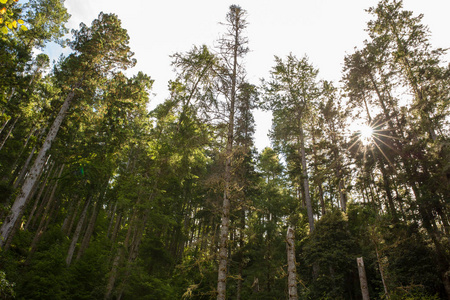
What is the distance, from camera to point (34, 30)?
19156 mm

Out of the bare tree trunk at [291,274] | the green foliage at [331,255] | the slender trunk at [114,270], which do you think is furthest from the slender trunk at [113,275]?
the green foliage at [331,255]

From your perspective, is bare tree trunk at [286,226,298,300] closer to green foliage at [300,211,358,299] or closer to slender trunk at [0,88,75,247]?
green foliage at [300,211,358,299]

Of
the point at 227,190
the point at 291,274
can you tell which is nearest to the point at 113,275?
the point at 227,190

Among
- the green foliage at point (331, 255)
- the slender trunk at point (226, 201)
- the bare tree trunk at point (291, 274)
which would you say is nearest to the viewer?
the bare tree trunk at point (291, 274)

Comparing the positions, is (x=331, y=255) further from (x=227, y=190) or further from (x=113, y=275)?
(x=113, y=275)

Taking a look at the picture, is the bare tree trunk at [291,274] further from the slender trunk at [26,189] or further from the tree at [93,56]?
the tree at [93,56]

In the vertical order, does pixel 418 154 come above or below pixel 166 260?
above

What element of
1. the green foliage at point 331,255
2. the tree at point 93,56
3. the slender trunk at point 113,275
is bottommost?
the slender trunk at point 113,275

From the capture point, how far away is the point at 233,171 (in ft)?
29.3

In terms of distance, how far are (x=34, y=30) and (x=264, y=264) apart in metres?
27.1

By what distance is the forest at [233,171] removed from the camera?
1039cm

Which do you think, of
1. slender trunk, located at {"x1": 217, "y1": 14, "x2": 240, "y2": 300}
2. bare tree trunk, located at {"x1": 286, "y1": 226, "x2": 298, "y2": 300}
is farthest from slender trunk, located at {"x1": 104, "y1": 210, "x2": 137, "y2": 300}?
bare tree trunk, located at {"x1": 286, "y1": 226, "x2": 298, "y2": 300}

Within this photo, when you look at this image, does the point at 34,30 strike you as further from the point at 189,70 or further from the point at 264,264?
the point at 264,264

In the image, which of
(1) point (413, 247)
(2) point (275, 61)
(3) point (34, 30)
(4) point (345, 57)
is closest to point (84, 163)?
(3) point (34, 30)
